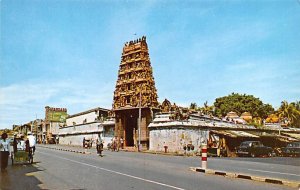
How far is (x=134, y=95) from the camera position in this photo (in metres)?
47.8

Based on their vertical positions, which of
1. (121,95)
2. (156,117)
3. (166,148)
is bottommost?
(166,148)

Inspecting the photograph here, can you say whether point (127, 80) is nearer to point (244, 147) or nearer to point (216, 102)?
point (244, 147)

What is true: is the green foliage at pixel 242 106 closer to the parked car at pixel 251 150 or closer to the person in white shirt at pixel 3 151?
the parked car at pixel 251 150

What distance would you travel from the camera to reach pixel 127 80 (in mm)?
50812

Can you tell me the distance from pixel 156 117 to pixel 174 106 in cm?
345

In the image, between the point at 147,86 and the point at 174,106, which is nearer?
the point at 174,106

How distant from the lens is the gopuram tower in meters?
45.1

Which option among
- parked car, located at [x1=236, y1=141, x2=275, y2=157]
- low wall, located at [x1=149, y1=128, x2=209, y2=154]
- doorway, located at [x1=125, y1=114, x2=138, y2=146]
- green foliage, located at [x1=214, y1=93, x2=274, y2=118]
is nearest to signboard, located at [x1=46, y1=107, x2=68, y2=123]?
green foliage, located at [x1=214, y1=93, x2=274, y2=118]

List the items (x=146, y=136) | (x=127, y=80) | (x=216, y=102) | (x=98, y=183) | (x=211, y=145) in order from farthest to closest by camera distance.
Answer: (x=216, y=102), (x=127, y=80), (x=146, y=136), (x=211, y=145), (x=98, y=183)

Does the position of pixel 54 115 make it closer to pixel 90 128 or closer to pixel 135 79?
pixel 90 128

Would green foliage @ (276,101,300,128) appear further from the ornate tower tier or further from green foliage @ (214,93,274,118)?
the ornate tower tier

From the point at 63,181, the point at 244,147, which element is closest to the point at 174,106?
the point at 244,147

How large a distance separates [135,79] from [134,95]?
2.72m

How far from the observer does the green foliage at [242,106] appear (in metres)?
73.6
